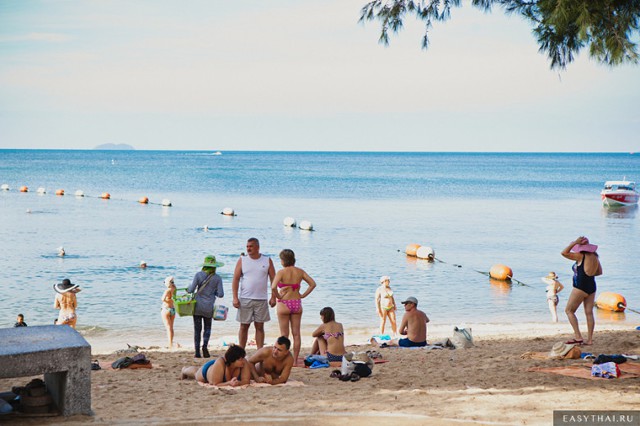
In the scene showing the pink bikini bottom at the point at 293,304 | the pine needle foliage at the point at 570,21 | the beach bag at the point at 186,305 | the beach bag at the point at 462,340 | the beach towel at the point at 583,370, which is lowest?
the beach bag at the point at 462,340

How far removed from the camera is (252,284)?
10.4 meters

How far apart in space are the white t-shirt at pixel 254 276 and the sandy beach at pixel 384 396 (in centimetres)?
124

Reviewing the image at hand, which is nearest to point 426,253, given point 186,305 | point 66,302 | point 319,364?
point 66,302

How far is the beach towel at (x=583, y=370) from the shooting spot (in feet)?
30.1

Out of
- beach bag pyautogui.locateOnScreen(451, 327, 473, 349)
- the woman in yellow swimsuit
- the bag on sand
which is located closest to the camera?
the bag on sand

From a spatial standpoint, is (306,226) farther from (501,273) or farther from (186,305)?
(186,305)

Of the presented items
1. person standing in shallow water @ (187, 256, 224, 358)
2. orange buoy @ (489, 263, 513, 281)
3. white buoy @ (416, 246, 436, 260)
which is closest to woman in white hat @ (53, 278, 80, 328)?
person standing in shallow water @ (187, 256, 224, 358)

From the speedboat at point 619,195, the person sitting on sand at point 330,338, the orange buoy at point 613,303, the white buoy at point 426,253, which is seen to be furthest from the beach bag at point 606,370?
the speedboat at point 619,195

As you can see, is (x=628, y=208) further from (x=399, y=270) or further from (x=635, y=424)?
(x=635, y=424)

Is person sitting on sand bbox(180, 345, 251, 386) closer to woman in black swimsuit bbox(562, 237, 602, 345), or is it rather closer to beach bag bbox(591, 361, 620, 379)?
beach bag bbox(591, 361, 620, 379)

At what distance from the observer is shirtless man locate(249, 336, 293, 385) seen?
924cm

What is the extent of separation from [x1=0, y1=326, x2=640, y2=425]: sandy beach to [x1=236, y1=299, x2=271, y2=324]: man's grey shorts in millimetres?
938

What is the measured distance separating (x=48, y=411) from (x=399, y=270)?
808 inches

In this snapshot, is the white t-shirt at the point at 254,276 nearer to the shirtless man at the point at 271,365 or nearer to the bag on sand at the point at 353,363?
the shirtless man at the point at 271,365
